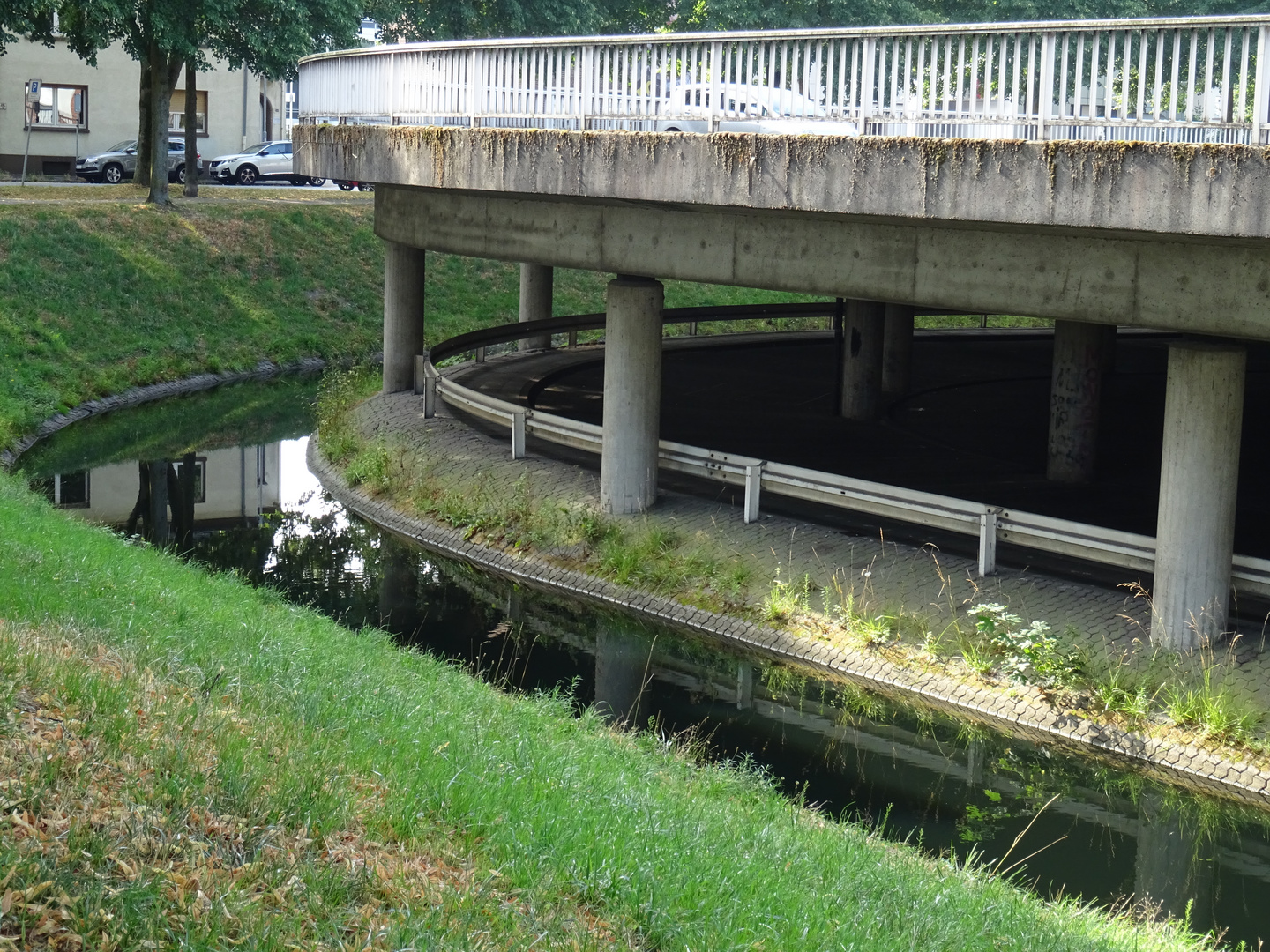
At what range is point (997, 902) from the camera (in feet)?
26.4

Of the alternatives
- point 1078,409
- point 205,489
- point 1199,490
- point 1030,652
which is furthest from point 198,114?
point 1199,490

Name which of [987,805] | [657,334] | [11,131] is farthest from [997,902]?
[11,131]

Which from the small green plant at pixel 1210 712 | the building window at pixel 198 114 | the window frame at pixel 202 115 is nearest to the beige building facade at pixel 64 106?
the window frame at pixel 202 115

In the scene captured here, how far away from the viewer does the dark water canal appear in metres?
10.2

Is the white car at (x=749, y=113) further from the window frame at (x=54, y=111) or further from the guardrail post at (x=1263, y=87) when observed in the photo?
the window frame at (x=54, y=111)

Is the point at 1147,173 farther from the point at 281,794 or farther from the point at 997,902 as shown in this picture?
the point at 281,794

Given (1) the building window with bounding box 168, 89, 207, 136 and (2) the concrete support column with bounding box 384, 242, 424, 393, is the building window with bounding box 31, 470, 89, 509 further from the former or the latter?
(1) the building window with bounding box 168, 89, 207, 136

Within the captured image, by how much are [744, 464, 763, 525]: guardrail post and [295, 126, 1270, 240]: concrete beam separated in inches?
126

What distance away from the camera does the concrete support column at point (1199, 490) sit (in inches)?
487

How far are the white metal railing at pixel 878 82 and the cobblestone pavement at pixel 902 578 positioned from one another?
13.6ft

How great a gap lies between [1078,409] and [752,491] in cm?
423

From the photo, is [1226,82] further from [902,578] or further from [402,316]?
[402,316]

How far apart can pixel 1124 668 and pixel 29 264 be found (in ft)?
82.2

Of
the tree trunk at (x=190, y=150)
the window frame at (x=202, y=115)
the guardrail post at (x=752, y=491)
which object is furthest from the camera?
the window frame at (x=202, y=115)
